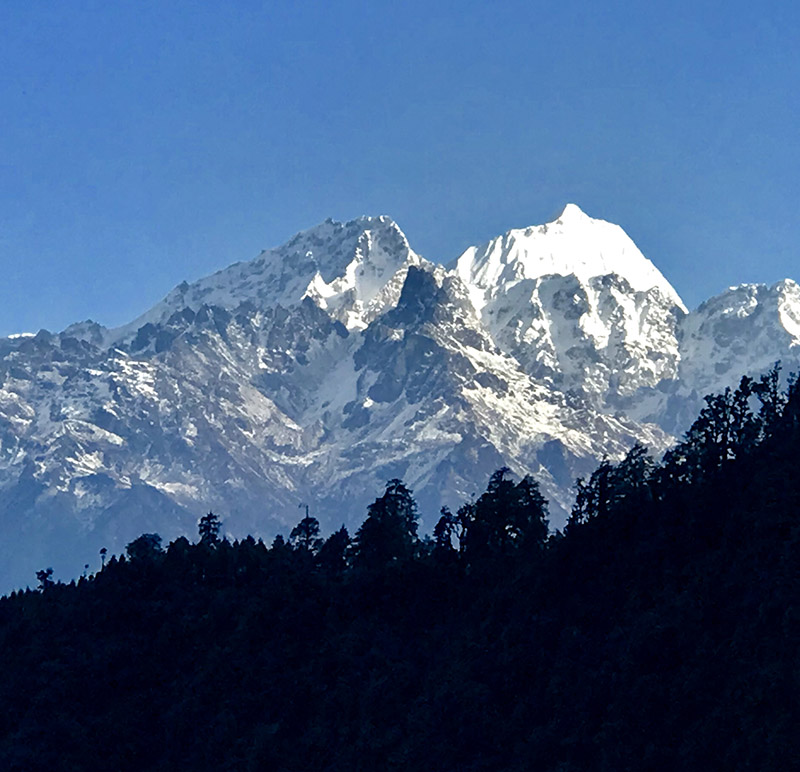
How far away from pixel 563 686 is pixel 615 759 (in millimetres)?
18624

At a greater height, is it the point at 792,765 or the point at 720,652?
the point at 720,652

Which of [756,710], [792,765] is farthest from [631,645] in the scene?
[792,765]

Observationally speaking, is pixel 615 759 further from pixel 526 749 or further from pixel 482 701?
pixel 482 701

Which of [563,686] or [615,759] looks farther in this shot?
[563,686]

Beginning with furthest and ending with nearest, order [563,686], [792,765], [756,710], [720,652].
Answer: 1. [563,686]
2. [720,652]
3. [756,710]
4. [792,765]

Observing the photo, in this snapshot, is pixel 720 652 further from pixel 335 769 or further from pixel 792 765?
A: pixel 335 769

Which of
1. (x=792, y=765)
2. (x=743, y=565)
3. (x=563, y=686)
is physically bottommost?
(x=792, y=765)

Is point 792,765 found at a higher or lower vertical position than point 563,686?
lower

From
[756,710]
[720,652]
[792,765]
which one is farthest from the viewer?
[720,652]

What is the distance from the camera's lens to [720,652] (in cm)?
17912

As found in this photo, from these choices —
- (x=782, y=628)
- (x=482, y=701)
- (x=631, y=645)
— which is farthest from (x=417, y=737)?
(x=782, y=628)

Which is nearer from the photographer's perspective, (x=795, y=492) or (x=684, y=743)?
(x=684, y=743)

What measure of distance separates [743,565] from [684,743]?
25840mm

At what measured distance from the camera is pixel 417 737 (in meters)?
197
